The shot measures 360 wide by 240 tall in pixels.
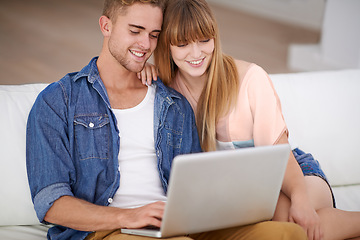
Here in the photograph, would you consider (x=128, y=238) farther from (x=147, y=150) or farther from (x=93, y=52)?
(x=93, y=52)

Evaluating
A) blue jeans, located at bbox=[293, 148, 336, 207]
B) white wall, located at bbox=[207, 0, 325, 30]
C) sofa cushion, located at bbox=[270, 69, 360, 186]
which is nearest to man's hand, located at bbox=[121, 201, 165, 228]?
blue jeans, located at bbox=[293, 148, 336, 207]

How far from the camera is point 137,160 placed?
1.80 m

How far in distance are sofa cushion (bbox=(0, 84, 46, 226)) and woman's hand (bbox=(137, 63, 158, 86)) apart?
48 cm

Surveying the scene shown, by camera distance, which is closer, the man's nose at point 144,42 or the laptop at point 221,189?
the laptop at point 221,189

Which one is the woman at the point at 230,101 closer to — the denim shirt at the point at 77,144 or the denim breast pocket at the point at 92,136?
the denim shirt at the point at 77,144

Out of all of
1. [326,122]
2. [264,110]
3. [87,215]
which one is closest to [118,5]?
[264,110]

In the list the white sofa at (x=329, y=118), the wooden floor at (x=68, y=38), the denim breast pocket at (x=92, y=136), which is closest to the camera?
the denim breast pocket at (x=92, y=136)

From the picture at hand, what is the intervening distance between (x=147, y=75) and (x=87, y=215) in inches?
25.1

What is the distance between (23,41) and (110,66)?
11.7 feet

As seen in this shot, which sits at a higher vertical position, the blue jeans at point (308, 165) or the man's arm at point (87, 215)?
the blue jeans at point (308, 165)

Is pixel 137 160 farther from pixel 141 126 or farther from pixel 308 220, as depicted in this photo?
pixel 308 220

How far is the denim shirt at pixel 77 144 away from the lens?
1.61 meters

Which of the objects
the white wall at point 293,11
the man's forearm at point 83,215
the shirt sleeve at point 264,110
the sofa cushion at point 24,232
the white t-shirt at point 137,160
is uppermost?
the white wall at point 293,11

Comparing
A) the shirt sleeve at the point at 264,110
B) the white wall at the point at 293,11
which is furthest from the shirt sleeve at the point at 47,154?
the white wall at the point at 293,11
